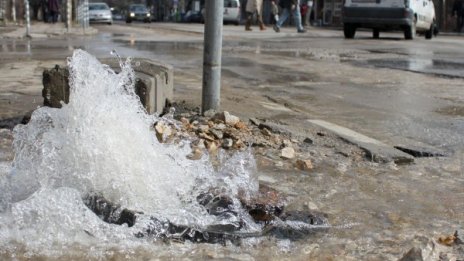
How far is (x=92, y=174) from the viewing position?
3.34m

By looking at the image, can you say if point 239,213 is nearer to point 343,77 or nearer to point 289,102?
point 289,102

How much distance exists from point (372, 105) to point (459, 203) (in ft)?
12.0

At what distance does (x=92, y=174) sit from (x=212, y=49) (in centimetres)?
226

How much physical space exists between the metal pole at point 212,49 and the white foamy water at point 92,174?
4.86ft

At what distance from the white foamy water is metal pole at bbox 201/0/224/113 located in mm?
1481

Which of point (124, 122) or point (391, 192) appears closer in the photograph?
point (124, 122)

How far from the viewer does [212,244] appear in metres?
2.98

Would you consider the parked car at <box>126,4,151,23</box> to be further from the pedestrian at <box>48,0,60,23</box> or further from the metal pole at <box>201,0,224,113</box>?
the metal pole at <box>201,0,224,113</box>

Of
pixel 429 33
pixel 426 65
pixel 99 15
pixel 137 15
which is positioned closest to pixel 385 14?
pixel 429 33

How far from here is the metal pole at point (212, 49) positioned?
→ 208 inches

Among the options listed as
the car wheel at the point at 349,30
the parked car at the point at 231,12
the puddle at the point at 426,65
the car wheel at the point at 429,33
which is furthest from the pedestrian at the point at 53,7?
the puddle at the point at 426,65

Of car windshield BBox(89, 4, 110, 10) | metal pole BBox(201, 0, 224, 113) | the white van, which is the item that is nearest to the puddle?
metal pole BBox(201, 0, 224, 113)

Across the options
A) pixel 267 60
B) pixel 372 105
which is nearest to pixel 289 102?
pixel 372 105

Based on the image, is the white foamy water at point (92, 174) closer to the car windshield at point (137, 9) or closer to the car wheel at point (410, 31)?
the car wheel at point (410, 31)
